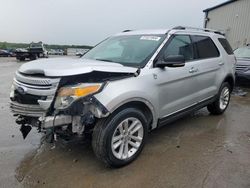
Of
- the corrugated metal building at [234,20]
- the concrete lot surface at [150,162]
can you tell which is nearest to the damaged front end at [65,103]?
the concrete lot surface at [150,162]

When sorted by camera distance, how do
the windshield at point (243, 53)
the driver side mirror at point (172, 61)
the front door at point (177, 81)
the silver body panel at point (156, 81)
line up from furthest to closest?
1. the windshield at point (243, 53)
2. the front door at point (177, 81)
3. the driver side mirror at point (172, 61)
4. the silver body panel at point (156, 81)

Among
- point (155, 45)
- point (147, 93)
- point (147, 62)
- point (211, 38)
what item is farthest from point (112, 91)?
point (211, 38)

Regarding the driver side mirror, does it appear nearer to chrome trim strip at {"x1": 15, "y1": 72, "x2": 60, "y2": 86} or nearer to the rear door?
the rear door

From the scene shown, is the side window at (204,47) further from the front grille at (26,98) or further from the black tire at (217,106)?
the front grille at (26,98)

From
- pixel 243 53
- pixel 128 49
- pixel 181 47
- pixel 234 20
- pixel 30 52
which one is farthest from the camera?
pixel 30 52

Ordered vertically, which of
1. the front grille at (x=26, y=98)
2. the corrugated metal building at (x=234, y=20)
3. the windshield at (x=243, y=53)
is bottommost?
the windshield at (x=243, y=53)

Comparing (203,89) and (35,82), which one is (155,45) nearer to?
(203,89)

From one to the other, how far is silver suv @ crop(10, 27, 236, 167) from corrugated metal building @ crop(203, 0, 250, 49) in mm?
14822

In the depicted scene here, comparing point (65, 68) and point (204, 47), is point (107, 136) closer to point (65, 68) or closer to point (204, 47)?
point (65, 68)

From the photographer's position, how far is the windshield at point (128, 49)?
155 inches

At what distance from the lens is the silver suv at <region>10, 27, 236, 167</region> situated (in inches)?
120

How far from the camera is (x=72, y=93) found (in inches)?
118

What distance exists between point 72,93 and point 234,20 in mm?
18550

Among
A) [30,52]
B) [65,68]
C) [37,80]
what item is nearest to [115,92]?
[65,68]
